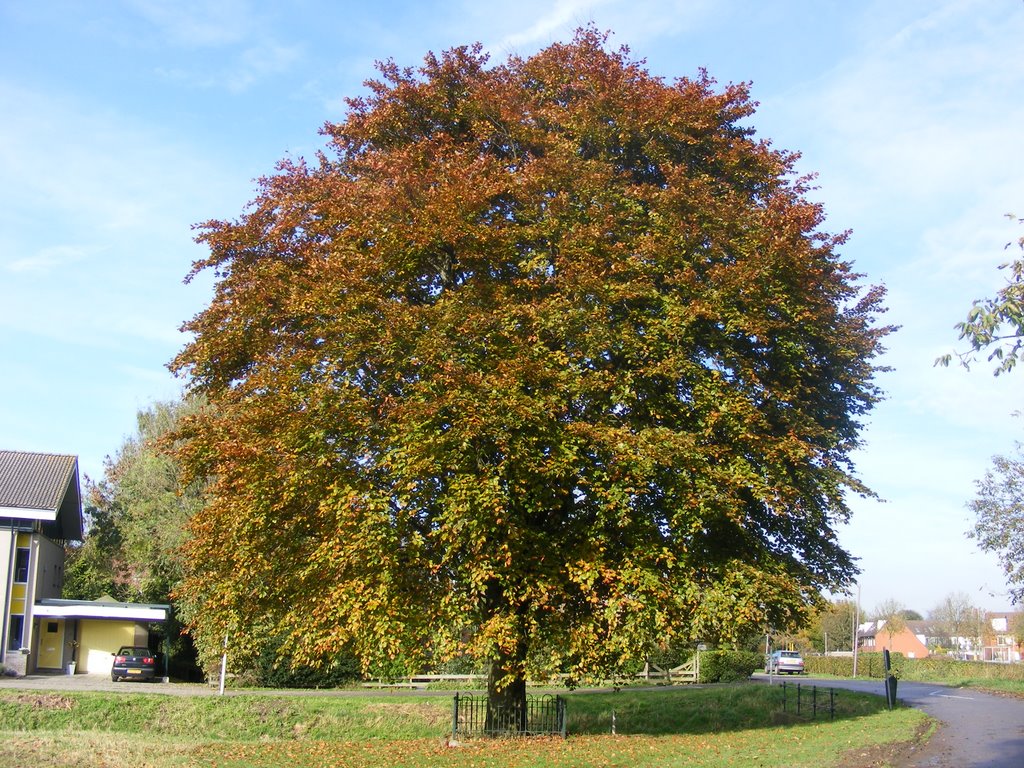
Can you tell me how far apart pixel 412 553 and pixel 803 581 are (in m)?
8.80

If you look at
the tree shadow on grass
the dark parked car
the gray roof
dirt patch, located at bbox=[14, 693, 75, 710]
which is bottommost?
the dark parked car

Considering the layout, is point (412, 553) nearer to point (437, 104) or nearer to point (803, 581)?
point (803, 581)

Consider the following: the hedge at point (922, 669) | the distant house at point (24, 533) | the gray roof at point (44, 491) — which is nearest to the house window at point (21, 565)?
the distant house at point (24, 533)

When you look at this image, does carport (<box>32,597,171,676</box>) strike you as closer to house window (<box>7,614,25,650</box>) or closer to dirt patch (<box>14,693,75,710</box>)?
house window (<box>7,614,25,650</box>)

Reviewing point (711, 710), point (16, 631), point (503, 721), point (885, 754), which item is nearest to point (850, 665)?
point (711, 710)

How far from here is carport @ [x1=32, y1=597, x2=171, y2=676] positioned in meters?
43.1

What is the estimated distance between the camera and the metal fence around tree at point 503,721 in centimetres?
1859

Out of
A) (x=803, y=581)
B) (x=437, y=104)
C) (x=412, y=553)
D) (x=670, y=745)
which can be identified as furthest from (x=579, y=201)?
(x=670, y=745)

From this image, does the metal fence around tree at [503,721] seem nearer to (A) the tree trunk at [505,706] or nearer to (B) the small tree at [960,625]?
(A) the tree trunk at [505,706]

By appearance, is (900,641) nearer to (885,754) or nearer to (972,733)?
(972,733)

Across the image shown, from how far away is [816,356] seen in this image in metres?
19.9

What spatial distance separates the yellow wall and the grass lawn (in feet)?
64.6

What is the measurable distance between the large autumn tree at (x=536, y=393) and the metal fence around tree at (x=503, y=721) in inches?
17.8

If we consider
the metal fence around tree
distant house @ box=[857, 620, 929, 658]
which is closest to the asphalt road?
the metal fence around tree
